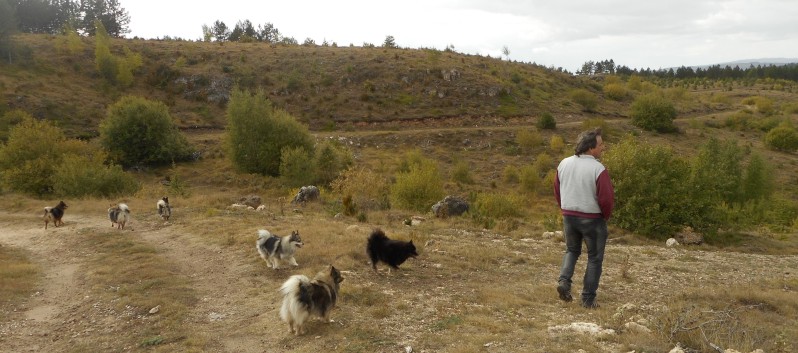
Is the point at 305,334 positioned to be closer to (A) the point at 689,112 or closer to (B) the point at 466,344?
(B) the point at 466,344

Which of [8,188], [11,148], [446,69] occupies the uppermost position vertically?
[446,69]

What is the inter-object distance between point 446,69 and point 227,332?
58.5m

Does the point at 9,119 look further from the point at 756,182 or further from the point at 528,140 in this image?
the point at 756,182

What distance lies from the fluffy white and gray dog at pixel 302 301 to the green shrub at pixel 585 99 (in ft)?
205

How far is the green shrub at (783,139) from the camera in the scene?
52812mm

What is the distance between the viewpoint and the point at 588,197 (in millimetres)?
6883

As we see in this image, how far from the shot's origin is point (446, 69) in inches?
2486

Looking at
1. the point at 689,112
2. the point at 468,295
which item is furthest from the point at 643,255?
the point at 689,112

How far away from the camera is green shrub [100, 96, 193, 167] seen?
39625 millimetres

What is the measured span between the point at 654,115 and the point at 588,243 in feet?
183

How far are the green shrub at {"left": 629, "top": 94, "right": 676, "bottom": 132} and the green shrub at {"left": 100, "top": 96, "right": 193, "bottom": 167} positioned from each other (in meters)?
47.8

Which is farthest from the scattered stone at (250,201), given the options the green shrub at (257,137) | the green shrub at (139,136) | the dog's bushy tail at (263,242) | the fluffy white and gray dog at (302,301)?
the green shrub at (139,136)

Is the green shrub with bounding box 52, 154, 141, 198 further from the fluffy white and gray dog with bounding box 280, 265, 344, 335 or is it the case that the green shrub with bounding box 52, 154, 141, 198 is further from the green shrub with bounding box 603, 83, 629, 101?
the green shrub with bounding box 603, 83, 629, 101

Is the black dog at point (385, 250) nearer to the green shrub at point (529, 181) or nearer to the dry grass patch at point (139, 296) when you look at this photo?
the dry grass patch at point (139, 296)
